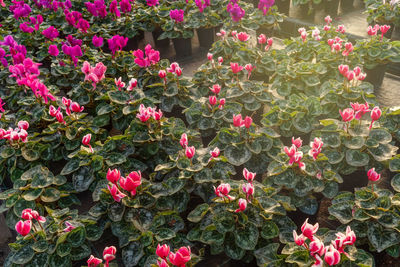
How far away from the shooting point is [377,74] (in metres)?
4.27

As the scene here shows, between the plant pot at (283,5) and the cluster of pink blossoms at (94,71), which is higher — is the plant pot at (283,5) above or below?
below

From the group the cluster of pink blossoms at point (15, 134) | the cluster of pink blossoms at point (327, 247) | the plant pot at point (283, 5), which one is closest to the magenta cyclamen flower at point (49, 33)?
the cluster of pink blossoms at point (15, 134)

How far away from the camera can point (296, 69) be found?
12.1 feet

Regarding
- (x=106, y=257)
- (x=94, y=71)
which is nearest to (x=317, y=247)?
(x=106, y=257)

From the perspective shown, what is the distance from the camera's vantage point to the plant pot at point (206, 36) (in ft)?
18.5

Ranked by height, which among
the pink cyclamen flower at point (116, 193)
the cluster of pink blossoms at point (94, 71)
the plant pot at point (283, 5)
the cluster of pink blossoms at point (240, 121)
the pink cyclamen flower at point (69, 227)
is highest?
the cluster of pink blossoms at point (94, 71)

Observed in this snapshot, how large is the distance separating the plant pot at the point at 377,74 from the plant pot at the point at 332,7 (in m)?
2.74

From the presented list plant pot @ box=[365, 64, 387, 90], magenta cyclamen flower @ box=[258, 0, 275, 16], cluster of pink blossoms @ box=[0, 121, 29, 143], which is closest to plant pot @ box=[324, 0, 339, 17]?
magenta cyclamen flower @ box=[258, 0, 275, 16]

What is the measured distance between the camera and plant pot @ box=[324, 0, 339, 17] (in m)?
6.51

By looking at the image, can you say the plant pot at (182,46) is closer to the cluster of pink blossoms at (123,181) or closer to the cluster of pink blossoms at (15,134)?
the cluster of pink blossoms at (15,134)

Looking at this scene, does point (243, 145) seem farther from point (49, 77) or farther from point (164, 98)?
point (49, 77)

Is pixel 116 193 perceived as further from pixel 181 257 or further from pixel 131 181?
pixel 181 257

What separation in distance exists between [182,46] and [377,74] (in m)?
2.74

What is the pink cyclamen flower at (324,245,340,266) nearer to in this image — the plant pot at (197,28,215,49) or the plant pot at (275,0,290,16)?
the plant pot at (197,28,215,49)
